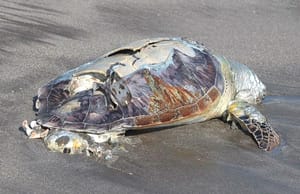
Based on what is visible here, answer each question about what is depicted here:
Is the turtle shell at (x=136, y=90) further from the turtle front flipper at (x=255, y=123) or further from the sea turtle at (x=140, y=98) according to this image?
the turtle front flipper at (x=255, y=123)

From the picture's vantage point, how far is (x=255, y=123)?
4793mm

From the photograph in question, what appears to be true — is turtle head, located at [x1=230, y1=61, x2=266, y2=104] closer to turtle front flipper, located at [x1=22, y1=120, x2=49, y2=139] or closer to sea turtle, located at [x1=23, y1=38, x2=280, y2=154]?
sea turtle, located at [x1=23, y1=38, x2=280, y2=154]

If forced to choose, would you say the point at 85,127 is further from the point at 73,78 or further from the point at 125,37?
the point at 125,37

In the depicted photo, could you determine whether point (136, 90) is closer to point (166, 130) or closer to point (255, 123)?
point (166, 130)

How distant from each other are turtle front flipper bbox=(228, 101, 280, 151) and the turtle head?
0.50 ft

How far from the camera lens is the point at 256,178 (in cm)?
406

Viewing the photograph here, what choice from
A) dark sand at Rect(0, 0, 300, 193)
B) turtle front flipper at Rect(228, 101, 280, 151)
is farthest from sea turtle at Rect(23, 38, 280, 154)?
dark sand at Rect(0, 0, 300, 193)

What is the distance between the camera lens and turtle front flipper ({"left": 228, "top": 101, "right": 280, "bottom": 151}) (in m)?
4.57

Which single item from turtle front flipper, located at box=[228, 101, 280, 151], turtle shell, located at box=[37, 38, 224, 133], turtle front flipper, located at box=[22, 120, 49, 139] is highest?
turtle shell, located at box=[37, 38, 224, 133]

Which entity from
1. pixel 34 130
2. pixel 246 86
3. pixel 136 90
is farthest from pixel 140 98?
pixel 246 86

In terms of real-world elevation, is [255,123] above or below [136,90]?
below

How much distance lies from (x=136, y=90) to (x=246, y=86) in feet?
4.06

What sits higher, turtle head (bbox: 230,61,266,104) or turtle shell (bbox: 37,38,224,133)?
turtle shell (bbox: 37,38,224,133)

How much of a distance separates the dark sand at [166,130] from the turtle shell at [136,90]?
0.66ft
